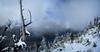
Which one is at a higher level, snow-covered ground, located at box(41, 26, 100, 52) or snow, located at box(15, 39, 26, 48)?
snow, located at box(15, 39, 26, 48)

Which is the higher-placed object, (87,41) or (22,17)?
(22,17)

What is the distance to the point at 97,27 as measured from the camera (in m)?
29.7

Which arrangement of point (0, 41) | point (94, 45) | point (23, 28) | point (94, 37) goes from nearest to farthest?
point (0, 41) < point (23, 28) < point (94, 45) < point (94, 37)

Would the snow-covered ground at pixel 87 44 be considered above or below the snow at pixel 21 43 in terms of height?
below

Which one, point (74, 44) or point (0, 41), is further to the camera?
point (74, 44)

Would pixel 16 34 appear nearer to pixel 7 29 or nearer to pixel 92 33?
pixel 7 29

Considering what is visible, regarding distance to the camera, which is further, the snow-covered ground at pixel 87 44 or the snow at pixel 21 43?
the snow-covered ground at pixel 87 44

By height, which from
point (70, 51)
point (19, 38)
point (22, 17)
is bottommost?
point (70, 51)

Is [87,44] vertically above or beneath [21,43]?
beneath

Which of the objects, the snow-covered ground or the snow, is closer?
the snow

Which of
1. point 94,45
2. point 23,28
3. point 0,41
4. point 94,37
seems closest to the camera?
point 0,41

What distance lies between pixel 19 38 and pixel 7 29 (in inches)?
34.7

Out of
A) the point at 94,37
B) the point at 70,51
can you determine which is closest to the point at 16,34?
the point at 70,51

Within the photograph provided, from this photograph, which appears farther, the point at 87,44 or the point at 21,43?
the point at 87,44
